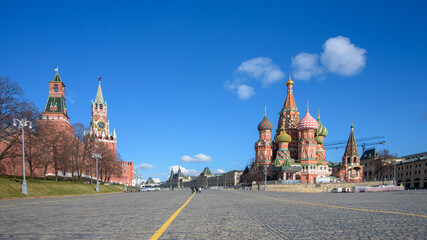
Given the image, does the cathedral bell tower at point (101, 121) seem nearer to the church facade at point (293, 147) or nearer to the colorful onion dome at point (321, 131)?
the church facade at point (293, 147)

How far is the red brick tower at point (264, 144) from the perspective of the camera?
110244 mm

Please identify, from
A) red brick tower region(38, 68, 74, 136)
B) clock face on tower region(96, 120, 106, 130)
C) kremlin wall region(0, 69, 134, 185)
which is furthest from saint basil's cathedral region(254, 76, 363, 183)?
clock face on tower region(96, 120, 106, 130)

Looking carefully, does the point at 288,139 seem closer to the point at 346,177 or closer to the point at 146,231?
the point at 346,177

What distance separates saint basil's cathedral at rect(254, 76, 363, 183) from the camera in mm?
99812

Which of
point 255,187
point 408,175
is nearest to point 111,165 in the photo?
point 255,187

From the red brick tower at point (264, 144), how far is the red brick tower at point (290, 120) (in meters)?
3.33

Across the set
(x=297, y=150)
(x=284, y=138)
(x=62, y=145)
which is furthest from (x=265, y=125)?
(x=62, y=145)

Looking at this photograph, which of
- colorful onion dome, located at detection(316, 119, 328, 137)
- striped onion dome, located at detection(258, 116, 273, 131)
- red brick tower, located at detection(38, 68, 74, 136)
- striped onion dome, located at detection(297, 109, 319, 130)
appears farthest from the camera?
striped onion dome, located at detection(258, 116, 273, 131)

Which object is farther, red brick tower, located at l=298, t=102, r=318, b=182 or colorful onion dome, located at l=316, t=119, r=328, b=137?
colorful onion dome, located at l=316, t=119, r=328, b=137

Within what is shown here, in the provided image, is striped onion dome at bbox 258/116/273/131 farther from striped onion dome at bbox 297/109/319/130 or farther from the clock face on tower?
the clock face on tower

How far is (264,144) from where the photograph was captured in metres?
111

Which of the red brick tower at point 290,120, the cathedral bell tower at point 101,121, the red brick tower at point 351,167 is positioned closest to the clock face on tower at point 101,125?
the cathedral bell tower at point 101,121

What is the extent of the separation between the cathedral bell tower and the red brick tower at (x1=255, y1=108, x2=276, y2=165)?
5974 cm

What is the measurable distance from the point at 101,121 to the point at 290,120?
74.7 m
